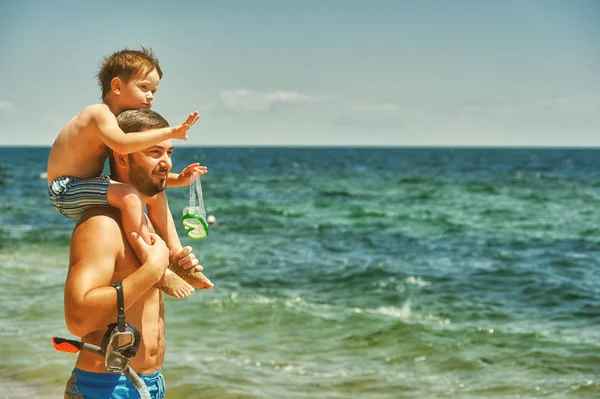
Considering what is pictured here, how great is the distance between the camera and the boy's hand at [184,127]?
2857mm

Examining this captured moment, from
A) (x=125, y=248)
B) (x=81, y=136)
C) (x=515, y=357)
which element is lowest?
(x=515, y=357)

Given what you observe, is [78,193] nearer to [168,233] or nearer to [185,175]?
[168,233]

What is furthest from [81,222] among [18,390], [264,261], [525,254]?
[525,254]

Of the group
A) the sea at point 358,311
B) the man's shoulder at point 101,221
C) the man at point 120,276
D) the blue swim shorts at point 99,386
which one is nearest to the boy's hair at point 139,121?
the man at point 120,276

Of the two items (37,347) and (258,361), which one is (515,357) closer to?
(258,361)

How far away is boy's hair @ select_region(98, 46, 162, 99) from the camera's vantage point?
3.01 m

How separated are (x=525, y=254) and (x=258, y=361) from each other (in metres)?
9.96

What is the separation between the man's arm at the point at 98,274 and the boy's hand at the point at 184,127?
15.7 inches

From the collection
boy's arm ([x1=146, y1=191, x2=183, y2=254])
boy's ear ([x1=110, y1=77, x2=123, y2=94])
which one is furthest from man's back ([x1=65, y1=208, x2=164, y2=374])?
boy's ear ([x1=110, y1=77, x2=123, y2=94])

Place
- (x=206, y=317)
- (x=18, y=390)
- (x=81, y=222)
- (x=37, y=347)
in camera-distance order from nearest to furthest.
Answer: (x=81, y=222)
(x=18, y=390)
(x=37, y=347)
(x=206, y=317)

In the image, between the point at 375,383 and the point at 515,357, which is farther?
the point at 515,357

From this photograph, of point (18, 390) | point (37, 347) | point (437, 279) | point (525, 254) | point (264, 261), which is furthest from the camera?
point (525, 254)

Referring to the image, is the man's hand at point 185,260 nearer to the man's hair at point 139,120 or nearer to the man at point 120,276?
the man at point 120,276

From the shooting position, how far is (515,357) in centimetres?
909
